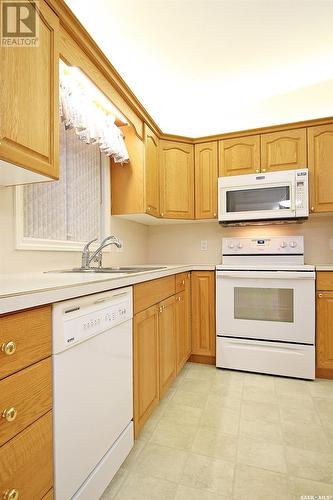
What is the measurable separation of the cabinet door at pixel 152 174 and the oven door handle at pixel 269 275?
2.76 feet

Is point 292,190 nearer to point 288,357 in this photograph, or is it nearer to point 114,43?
point 288,357

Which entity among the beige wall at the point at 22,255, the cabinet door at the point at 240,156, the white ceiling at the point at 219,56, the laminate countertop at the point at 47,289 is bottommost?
the laminate countertop at the point at 47,289

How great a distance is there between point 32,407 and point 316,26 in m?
2.72

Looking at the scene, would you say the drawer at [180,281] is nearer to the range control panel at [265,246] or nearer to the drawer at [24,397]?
the range control panel at [265,246]

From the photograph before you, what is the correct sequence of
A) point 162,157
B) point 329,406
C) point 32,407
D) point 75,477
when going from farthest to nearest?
point 162,157 → point 329,406 → point 75,477 → point 32,407

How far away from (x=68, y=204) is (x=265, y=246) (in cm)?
184

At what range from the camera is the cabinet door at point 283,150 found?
95.8 inches

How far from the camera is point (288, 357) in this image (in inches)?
87.4

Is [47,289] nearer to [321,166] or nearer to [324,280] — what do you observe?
[324,280]

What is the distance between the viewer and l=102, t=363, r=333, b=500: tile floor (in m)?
1.18

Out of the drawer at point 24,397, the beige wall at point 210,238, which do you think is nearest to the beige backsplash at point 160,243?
the beige wall at point 210,238

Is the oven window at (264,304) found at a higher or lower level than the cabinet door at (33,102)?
lower

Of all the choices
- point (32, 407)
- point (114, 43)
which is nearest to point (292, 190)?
point (114, 43)

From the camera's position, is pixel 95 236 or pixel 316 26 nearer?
pixel 316 26
